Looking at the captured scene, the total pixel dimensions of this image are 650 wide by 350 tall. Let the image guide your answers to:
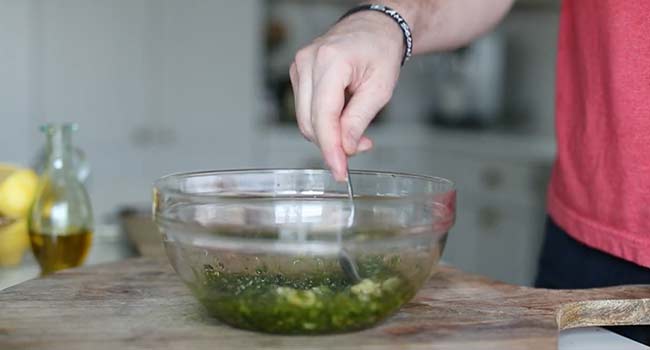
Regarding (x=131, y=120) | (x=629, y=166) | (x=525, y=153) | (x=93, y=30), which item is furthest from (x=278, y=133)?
(x=629, y=166)

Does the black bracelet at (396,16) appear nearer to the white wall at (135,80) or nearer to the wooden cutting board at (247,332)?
the wooden cutting board at (247,332)

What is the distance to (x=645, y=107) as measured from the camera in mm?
990

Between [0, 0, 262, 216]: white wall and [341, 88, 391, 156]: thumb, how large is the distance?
2.64m

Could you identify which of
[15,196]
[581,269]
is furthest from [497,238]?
[15,196]

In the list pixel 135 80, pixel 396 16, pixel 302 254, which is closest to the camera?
pixel 302 254

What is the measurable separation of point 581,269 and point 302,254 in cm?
50

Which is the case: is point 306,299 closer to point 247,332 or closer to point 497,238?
point 247,332

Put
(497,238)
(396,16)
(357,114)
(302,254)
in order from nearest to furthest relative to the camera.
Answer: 1. (302,254)
2. (357,114)
3. (396,16)
4. (497,238)

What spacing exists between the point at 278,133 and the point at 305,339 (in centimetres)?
297

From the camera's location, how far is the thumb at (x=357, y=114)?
85 centimetres

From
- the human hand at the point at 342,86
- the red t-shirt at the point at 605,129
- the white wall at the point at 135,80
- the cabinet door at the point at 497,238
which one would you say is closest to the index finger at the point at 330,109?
the human hand at the point at 342,86

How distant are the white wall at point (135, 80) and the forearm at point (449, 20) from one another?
7.97 feet

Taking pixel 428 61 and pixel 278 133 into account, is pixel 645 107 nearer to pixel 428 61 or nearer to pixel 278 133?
pixel 278 133

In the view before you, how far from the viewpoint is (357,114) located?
34.1 inches
